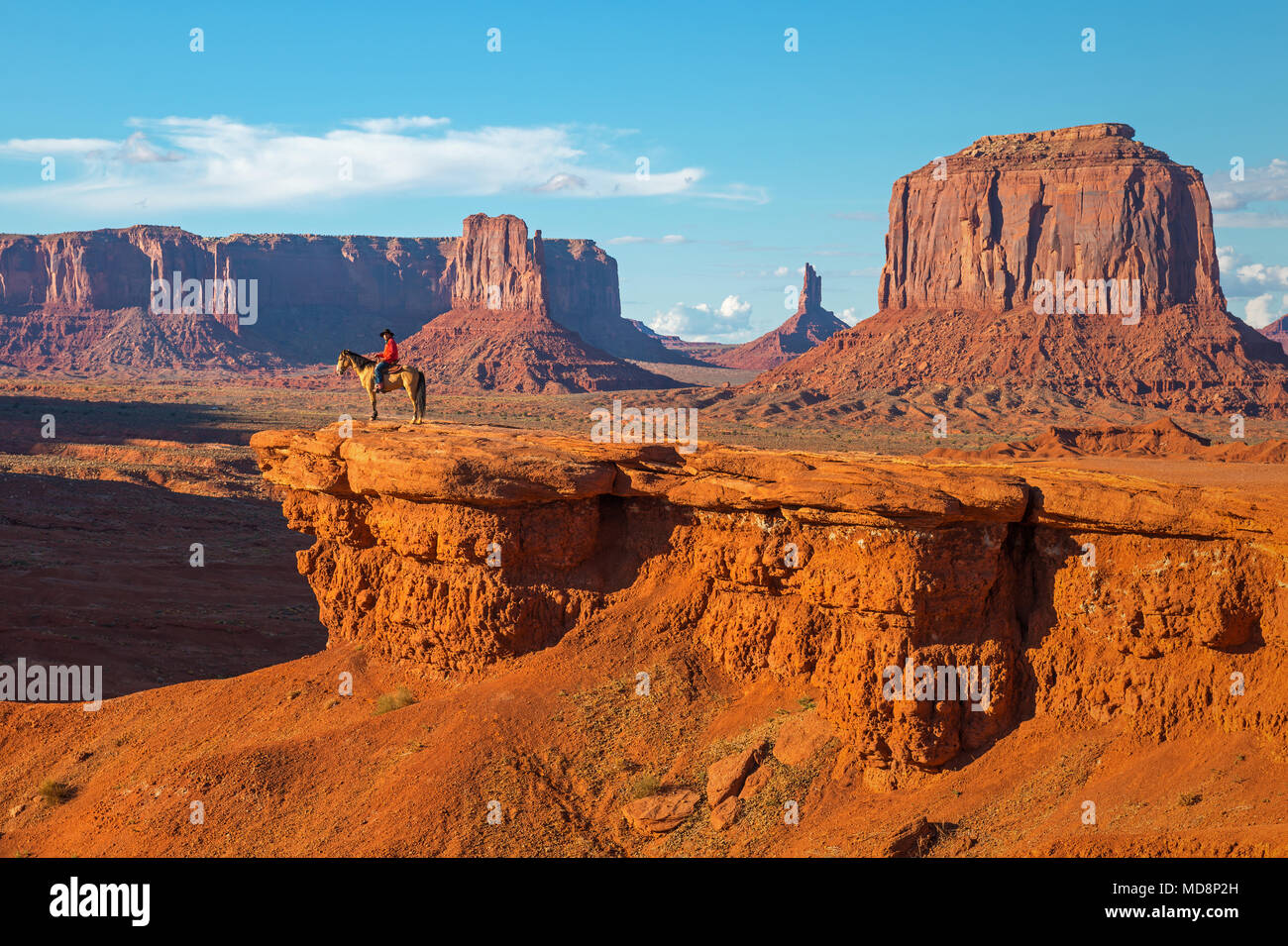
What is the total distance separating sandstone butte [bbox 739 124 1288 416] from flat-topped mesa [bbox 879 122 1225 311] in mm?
142

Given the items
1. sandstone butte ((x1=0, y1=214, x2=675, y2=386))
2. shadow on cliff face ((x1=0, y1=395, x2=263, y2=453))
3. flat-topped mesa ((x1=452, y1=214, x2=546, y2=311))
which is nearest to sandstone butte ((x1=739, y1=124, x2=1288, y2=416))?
shadow on cliff face ((x1=0, y1=395, x2=263, y2=453))

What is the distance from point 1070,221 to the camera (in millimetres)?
112250

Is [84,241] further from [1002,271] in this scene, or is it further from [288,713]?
[288,713]

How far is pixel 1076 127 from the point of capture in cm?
11544

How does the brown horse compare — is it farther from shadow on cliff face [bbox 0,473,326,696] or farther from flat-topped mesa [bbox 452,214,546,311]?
flat-topped mesa [bbox 452,214,546,311]

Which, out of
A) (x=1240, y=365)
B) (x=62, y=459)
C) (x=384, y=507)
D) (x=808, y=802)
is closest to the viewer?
(x=808, y=802)

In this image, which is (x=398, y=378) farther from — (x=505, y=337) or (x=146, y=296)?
(x=146, y=296)

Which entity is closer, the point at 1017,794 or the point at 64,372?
the point at 1017,794

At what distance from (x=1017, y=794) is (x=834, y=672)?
2389mm

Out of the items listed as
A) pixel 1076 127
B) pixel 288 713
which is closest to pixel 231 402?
pixel 1076 127

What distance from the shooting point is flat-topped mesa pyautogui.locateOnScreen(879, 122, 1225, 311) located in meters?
110

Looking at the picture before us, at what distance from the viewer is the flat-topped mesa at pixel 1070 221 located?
110312 mm

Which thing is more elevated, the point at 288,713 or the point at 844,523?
the point at 844,523

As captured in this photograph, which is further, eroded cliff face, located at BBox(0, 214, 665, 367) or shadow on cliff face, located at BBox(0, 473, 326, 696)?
eroded cliff face, located at BBox(0, 214, 665, 367)
